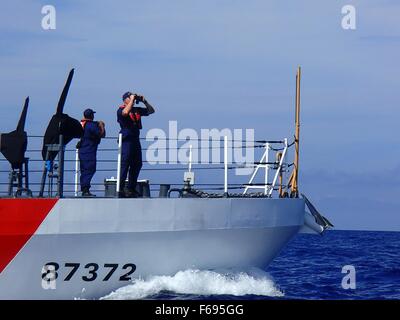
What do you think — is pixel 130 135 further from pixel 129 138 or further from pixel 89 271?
pixel 89 271

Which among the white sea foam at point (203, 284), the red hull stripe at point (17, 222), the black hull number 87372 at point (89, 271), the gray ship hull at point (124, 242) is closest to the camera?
the red hull stripe at point (17, 222)

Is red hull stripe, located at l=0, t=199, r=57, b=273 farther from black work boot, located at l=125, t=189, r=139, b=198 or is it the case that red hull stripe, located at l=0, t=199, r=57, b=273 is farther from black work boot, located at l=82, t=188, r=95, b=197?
black work boot, located at l=125, t=189, r=139, b=198

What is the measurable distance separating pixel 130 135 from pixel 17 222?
8.09 feet

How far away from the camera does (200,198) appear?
16.5 meters

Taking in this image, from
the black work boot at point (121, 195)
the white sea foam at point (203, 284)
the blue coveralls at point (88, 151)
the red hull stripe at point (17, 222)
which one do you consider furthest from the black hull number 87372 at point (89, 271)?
the blue coveralls at point (88, 151)

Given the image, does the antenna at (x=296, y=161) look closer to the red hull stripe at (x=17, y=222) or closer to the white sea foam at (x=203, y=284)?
the white sea foam at (x=203, y=284)

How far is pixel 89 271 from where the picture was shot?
628 inches

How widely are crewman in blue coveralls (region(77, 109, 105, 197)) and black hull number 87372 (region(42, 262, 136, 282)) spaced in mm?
1203

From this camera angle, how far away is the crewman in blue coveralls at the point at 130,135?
1658 centimetres

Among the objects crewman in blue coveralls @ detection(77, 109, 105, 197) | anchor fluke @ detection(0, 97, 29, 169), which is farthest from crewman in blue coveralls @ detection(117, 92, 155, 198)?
anchor fluke @ detection(0, 97, 29, 169)

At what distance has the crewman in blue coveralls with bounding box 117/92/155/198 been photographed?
54.4 feet

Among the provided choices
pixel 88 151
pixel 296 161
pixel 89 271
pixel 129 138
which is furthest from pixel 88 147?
pixel 296 161
